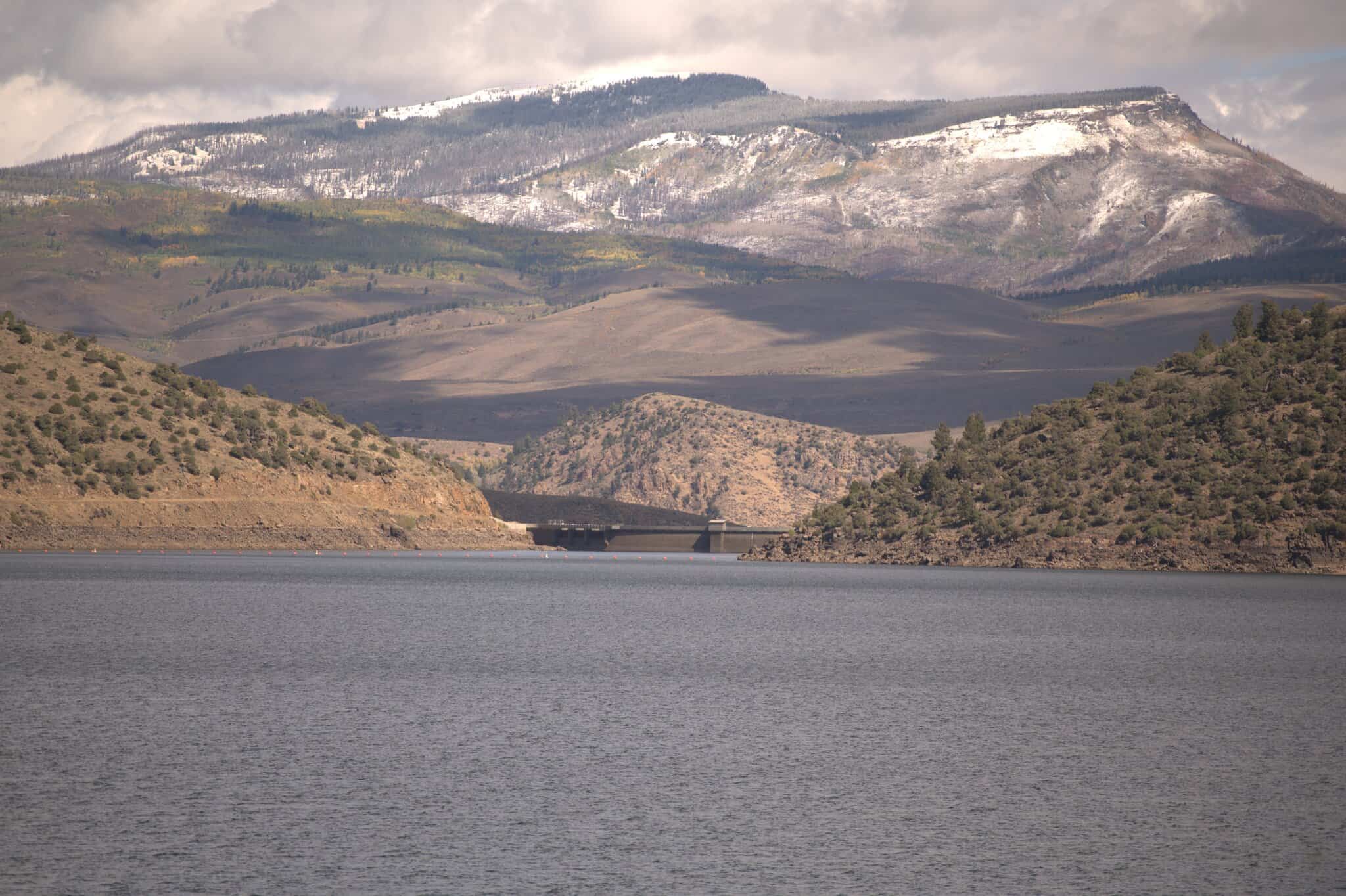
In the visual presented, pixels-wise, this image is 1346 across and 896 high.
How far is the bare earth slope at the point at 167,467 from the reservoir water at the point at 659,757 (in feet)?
235

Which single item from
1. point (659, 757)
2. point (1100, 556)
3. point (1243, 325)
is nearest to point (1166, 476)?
point (1100, 556)

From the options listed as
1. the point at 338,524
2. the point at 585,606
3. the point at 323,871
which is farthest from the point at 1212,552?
the point at 323,871

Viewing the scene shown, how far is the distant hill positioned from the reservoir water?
56510 millimetres

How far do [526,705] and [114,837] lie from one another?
2044 centimetres

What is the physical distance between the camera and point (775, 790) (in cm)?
3762

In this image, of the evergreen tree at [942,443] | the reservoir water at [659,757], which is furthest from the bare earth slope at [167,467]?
the reservoir water at [659,757]

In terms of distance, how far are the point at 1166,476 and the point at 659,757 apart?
11571cm

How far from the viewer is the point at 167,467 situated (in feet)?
533

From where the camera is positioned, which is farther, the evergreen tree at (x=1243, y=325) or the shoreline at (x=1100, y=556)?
the evergreen tree at (x=1243, y=325)

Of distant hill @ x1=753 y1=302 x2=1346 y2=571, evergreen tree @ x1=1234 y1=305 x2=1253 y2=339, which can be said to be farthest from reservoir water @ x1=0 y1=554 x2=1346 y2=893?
evergreen tree @ x1=1234 y1=305 x2=1253 y2=339

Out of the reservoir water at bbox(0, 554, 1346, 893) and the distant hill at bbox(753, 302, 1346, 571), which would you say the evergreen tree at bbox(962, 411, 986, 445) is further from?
the reservoir water at bbox(0, 554, 1346, 893)

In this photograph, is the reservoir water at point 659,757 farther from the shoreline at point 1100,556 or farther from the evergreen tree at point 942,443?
the evergreen tree at point 942,443

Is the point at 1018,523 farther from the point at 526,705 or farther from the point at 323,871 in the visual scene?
the point at 323,871

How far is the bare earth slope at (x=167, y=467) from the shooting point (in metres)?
154
